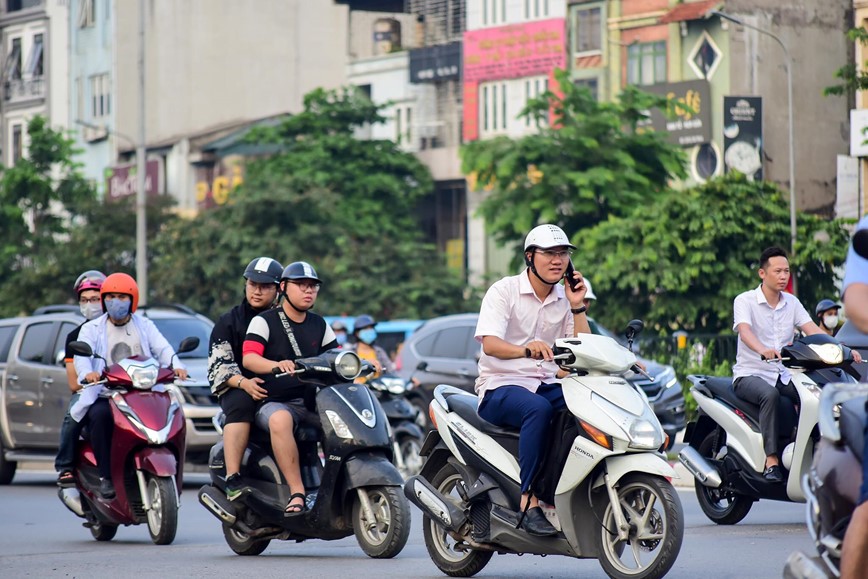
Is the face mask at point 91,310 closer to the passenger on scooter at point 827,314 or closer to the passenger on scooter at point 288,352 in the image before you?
the passenger on scooter at point 288,352

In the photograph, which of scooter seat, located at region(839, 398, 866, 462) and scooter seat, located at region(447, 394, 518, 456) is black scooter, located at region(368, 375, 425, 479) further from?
scooter seat, located at region(839, 398, 866, 462)

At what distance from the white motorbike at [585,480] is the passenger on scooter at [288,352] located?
1426mm

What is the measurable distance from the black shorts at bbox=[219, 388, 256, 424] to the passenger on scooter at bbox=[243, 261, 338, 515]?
0.20ft

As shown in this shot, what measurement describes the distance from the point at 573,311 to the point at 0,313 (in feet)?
145

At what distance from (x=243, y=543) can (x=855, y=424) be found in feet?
20.4

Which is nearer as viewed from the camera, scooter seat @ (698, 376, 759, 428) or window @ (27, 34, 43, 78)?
scooter seat @ (698, 376, 759, 428)

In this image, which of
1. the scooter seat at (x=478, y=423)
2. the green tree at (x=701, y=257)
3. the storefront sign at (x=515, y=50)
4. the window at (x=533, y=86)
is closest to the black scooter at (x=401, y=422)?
the scooter seat at (x=478, y=423)

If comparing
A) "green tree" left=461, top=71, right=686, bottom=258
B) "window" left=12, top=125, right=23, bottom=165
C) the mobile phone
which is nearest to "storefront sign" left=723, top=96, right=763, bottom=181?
"green tree" left=461, top=71, right=686, bottom=258

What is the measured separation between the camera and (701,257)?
3372cm

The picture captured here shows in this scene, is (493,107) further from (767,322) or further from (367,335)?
(767,322)

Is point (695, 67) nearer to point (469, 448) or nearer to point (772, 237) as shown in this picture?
point (772, 237)

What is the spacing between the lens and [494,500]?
30.4 feet

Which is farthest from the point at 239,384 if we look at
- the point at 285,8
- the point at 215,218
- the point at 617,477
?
the point at 285,8

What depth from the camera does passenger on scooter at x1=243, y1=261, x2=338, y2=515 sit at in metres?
10.7
